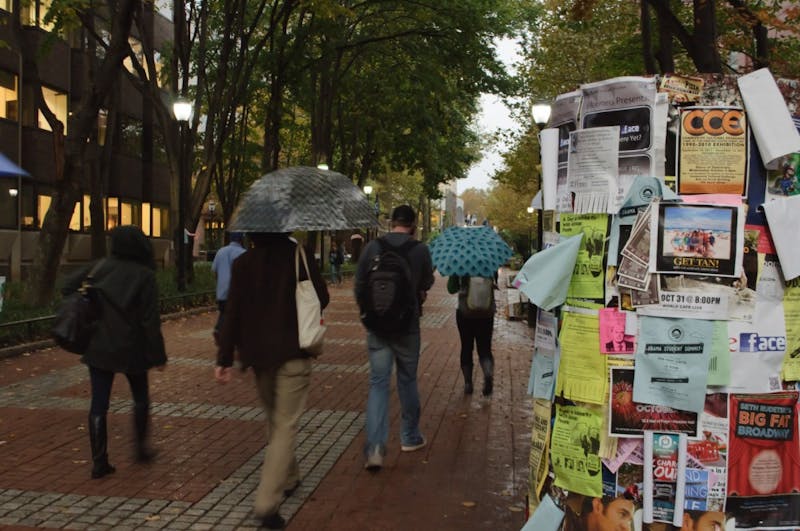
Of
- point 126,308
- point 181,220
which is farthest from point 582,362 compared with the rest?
point 181,220

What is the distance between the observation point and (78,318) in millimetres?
5191

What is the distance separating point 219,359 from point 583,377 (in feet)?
7.96

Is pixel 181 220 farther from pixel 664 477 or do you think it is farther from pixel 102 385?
pixel 664 477

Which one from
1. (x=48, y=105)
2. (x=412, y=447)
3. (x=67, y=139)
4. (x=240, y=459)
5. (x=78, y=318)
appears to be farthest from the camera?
(x=48, y=105)

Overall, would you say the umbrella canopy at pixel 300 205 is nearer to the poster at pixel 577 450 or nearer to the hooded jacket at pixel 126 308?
the hooded jacket at pixel 126 308

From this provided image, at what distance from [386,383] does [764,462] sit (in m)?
3.14

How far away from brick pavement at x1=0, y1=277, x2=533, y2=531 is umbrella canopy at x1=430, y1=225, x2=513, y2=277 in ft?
4.87

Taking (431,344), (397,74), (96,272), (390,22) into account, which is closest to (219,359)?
(96,272)

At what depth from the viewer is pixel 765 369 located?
299cm

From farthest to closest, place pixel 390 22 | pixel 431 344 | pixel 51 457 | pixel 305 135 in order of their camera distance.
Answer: pixel 305 135 < pixel 390 22 < pixel 431 344 < pixel 51 457

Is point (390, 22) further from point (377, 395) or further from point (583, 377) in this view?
point (583, 377)

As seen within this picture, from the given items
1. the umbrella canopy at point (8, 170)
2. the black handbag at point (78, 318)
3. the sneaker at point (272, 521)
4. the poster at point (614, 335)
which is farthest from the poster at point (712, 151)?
the black handbag at point (78, 318)

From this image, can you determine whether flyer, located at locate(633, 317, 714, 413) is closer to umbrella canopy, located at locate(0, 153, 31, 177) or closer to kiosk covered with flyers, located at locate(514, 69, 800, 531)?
kiosk covered with flyers, located at locate(514, 69, 800, 531)

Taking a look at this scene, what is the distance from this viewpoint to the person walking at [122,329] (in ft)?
17.4
